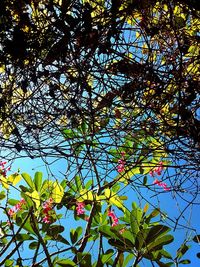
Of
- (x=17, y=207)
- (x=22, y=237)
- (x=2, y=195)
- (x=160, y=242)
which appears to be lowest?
(x=160, y=242)

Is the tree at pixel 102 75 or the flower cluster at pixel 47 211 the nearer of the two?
the tree at pixel 102 75

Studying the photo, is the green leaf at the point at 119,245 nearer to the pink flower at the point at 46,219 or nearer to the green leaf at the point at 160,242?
the green leaf at the point at 160,242

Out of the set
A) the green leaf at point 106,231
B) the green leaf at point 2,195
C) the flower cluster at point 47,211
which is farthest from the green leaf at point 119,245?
the green leaf at point 2,195

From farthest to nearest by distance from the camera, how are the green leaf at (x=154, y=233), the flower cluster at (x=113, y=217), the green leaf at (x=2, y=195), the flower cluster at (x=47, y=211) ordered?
the green leaf at (x=2, y=195), the flower cluster at (x=113, y=217), the flower cluster at (x=47, y=211), the green leaf at (x=154, y=233)

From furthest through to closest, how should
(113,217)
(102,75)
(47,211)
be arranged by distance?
(113,217)
(47,211)
(102,75)

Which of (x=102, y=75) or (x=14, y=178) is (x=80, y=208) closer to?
(x=14, y=178)

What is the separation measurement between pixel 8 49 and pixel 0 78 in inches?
6.9

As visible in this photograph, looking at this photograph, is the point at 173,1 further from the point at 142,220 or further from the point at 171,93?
the point at 142,220

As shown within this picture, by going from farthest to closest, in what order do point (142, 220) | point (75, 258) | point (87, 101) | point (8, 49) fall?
point (142, 220)
point (75, 258)
point (87, 101)
point (8, 49)

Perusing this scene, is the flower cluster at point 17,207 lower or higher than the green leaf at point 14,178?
lower

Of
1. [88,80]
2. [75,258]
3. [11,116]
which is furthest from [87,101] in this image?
[75,258]

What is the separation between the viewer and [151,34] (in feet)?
3.57

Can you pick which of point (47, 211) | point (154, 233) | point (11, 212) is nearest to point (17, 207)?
point (11, 212)

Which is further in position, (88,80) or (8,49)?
(88,80)
